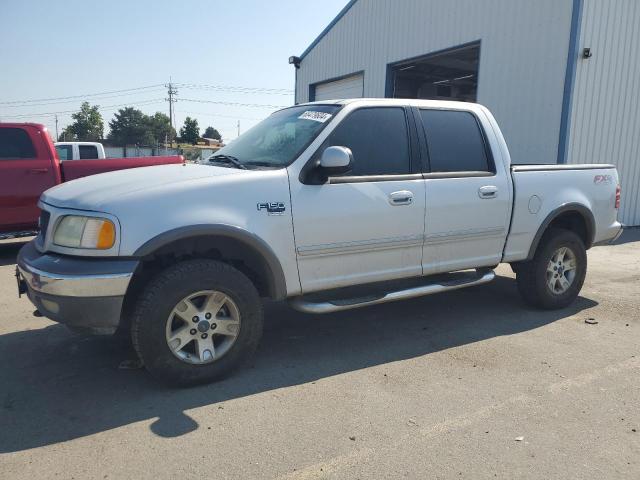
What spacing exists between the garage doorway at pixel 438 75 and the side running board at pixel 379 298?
9.33m

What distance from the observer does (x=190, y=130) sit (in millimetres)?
96688

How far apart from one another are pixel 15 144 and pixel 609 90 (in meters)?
11.1

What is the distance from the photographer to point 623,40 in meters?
10.9

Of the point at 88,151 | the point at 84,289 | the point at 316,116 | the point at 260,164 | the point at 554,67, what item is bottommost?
the point at 84,289

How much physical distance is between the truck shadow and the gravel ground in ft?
0.05

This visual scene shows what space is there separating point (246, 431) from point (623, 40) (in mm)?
11593

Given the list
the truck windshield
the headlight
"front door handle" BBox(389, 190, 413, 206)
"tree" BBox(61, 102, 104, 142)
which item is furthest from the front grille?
"tree" BBox(61, 102, 104, 142)

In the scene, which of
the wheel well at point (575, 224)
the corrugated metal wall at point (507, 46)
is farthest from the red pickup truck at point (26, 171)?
the corrugated metal wall at point (507, 46)

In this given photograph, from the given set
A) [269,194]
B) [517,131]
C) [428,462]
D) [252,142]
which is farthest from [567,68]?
[428,462]

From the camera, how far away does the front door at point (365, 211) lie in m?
3.86

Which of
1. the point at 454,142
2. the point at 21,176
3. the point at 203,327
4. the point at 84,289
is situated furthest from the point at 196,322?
the point at 21,176

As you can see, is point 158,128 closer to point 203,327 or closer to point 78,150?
point 78,150

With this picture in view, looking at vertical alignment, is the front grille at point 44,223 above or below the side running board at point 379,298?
→ above

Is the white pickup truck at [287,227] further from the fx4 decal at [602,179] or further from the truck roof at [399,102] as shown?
the fx4 decal at [602,179]
